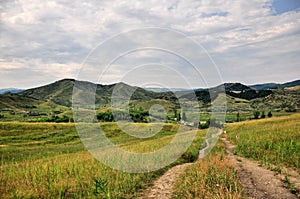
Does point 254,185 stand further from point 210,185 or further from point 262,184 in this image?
point 210,185

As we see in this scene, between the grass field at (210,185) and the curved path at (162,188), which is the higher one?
the grass field at (210,185)

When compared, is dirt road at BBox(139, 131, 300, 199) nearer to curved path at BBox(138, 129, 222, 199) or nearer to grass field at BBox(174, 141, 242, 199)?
curved path at BBox(138, 129, 222, 199)

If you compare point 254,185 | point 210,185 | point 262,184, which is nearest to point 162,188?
point 210,185

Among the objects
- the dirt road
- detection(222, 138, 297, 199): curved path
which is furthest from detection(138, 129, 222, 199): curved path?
detection(222, 138, 297, 199): curved path

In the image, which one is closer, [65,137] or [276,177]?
[276,177]

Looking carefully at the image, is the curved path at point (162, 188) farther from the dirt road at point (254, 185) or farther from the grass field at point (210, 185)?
the grass field at point (210, 185)

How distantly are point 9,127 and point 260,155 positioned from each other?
67.2 meters

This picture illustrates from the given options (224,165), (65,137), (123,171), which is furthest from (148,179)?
(65,137)

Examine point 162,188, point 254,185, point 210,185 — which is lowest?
point 162,188

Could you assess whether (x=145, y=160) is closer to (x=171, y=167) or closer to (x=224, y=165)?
(x=171, y=167)

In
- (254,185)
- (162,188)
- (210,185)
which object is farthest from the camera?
(162,188)

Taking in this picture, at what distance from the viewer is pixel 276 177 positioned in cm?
1258

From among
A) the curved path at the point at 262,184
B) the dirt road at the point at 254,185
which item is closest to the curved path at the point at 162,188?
the dirt road at the point at 254,185

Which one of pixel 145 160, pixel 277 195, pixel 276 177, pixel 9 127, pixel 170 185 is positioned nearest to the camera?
pixel 277 195
